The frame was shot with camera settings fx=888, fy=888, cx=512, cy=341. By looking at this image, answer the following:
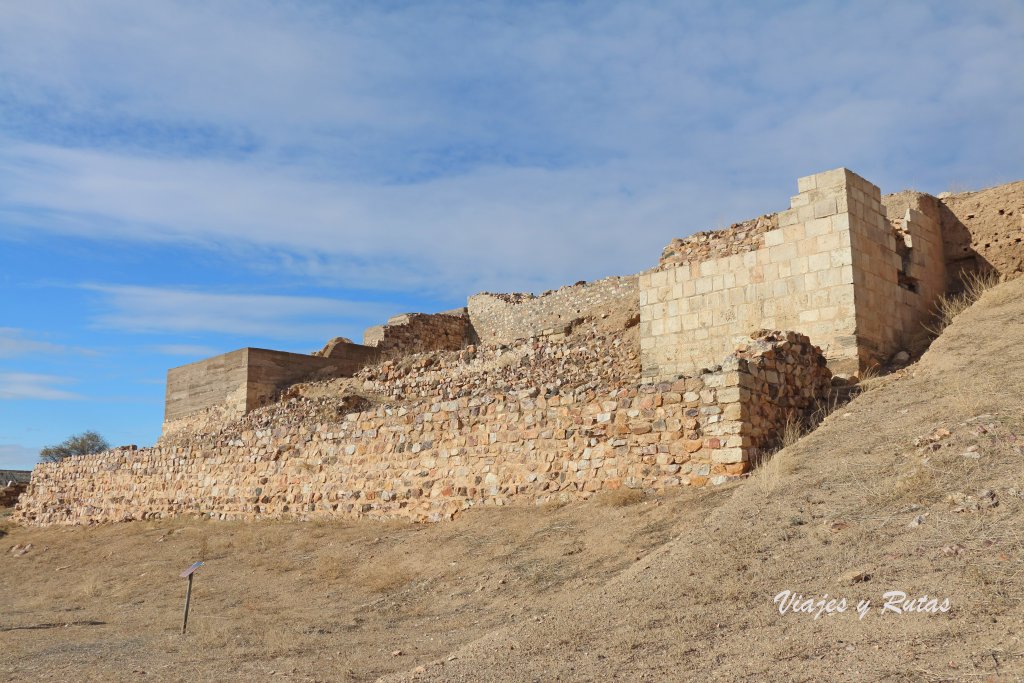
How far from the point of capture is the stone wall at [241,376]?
2319 cm

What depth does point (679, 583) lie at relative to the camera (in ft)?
21.0

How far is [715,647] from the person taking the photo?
200 inches

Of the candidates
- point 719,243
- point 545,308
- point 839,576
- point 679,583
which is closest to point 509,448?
point 719,243

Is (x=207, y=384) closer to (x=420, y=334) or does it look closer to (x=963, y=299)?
(x=420, y=334)

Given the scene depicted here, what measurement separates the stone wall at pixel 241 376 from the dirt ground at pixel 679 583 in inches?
420

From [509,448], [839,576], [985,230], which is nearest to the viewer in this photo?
[839,576]

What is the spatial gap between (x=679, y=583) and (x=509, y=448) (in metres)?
5.50

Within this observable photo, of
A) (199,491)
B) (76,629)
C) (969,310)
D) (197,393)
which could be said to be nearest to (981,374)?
(969,310)

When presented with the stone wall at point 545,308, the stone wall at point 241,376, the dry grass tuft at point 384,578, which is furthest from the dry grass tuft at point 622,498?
the stone wall at point 241,376

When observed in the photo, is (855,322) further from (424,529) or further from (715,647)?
(715,647)

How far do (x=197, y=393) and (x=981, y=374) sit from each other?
20456mm

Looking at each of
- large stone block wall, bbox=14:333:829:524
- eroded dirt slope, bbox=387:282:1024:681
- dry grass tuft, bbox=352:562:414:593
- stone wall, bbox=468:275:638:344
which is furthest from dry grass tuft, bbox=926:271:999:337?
dry grass tuft, bbox=352:562:414:593

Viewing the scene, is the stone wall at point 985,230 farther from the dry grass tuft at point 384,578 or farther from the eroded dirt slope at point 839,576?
the dry grass tuft at point 384,578

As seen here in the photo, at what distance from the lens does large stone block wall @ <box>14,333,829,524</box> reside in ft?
32.7
